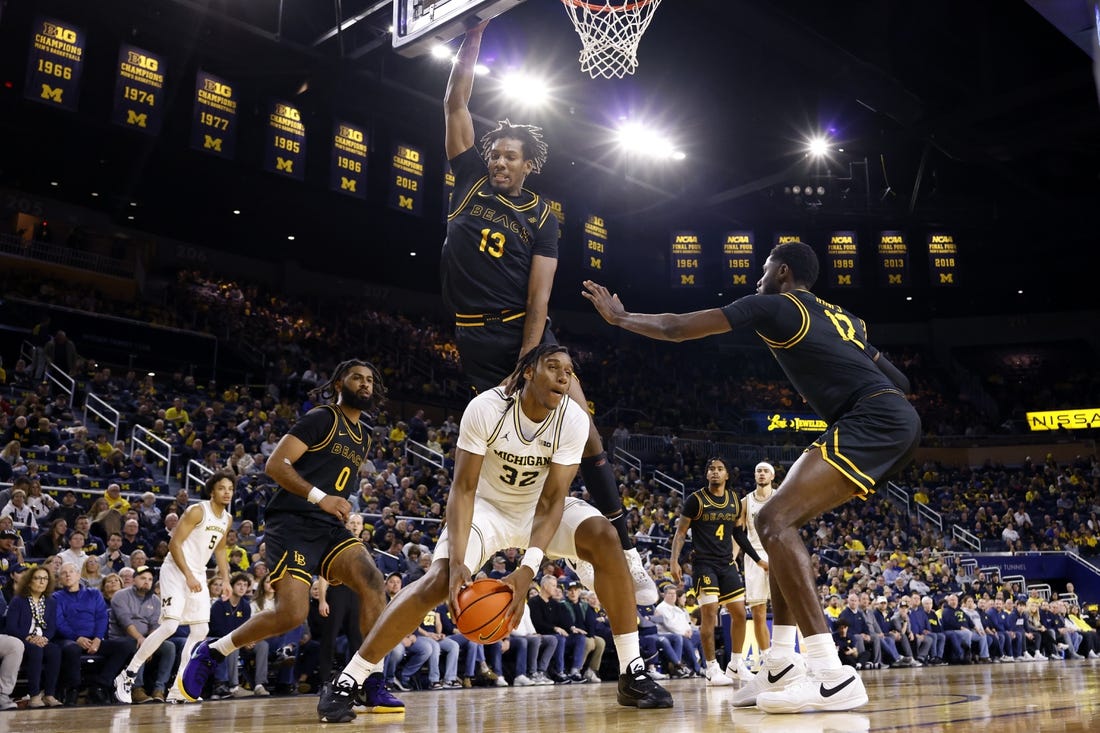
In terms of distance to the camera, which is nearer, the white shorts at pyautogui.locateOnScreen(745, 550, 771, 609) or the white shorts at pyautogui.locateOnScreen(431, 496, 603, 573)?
the white shorts at pyautogui.locateOnScreen(431, 496, 603, 573)

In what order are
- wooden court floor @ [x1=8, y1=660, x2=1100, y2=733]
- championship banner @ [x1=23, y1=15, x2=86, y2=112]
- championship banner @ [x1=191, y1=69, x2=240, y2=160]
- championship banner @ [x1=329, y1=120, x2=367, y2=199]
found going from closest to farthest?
wooden court floor @ [x1=8, y1=660, x2=1100, y2=733], championship banner @ [x1=23, y1=15, x2=86, y2=112], championship banner @ [x1=191, y1=69, x2=240, y2=160], championship banner @ [x1=329, y1=120, x2=367, y2=199]

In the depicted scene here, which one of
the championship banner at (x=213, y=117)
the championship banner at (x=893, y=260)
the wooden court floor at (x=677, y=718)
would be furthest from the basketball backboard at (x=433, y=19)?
the championship banner at (x=893, y=260)

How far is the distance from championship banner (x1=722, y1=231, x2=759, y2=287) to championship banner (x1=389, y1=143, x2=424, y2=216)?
38.1 ft

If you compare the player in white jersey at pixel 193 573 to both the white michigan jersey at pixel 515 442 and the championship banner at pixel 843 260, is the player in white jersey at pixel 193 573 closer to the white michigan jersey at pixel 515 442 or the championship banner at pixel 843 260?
the white michigan jersey at pixel 515 442

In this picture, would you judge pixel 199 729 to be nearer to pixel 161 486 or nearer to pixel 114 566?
pixel 114 566

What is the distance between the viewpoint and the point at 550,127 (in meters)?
22.8

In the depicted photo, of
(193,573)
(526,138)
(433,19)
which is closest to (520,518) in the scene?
(526,138)

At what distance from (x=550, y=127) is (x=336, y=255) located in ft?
26.7

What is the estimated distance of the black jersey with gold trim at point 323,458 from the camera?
5.33 m

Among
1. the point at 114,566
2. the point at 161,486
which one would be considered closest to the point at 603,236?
the point at 161,486

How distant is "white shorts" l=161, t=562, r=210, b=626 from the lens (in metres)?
7.67

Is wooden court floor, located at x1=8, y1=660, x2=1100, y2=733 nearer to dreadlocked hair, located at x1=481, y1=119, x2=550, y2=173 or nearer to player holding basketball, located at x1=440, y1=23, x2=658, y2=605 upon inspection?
player holding basketball, located at x1=440, y1=23, x2=658, y2=605

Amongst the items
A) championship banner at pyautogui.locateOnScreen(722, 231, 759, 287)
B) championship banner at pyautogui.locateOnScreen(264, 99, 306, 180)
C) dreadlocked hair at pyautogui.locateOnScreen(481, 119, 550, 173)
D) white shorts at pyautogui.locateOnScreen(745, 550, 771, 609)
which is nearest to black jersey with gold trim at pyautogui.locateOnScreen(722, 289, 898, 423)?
dreadlocked hair at pyautogui.locateOnScreen(481, 119, 550, 173)

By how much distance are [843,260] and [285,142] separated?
18.3 m
